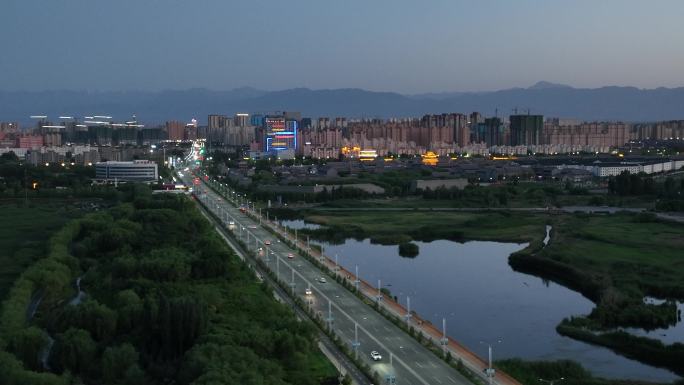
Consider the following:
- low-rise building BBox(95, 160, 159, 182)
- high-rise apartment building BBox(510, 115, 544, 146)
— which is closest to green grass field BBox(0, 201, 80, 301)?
low-rise building BBox(95, 160, 159, 182)

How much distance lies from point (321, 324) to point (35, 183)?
2550 cm

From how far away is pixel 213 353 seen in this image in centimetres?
854

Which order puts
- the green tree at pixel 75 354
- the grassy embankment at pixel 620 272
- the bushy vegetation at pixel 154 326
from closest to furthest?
the bushy vegetation at pixel 154 326, the green tree at pixel 75 354, the grassy embankment at pixel 620 272

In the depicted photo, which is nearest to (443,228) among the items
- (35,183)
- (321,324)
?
(321,324)

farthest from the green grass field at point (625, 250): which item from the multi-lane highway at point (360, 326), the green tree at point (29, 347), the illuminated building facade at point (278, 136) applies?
the illuminated building facade at point (278, 136)

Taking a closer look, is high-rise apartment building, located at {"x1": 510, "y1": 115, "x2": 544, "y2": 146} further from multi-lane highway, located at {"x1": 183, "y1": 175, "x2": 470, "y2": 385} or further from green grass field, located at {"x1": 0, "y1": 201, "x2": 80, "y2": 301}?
multi-lane highway, located at {"x1": 183, "y1": 175, "x2": 470, "y2": 385}

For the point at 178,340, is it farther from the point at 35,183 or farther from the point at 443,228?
the point at 35,183

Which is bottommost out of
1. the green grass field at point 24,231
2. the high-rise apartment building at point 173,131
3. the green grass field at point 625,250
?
the green grass field at point 24,231

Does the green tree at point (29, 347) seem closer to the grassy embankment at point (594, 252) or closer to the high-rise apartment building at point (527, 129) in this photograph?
the grassy embankment at point (594, 252)

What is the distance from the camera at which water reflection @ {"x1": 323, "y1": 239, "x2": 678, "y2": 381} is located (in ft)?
35.2

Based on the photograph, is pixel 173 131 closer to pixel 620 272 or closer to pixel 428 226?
pixel 428 226

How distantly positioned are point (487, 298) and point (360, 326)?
357 cm

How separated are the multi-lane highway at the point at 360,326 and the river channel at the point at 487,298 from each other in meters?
1.06

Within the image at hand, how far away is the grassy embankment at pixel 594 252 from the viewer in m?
11.8
